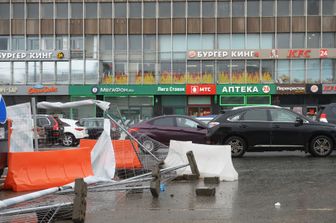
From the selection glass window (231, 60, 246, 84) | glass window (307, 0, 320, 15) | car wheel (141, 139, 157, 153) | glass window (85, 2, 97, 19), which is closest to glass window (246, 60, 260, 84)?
glass window (231, 60, 246, 84)

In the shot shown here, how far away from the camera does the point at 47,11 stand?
50031 millimetres

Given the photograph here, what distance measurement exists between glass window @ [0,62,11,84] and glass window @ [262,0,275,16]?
24.6m

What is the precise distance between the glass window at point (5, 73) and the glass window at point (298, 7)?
27270 mm

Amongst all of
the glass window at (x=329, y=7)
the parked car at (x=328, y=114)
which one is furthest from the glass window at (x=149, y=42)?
the parked car at (x=328, y=114)

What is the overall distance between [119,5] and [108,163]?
41.1 metres

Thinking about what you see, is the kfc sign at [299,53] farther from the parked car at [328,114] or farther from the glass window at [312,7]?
the parked car at [328,114]

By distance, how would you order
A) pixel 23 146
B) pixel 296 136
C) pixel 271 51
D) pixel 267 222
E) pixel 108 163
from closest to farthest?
pixel 267 222
pixel 108 163
pixel 23 146
pixel 296 136
pixel 271 51

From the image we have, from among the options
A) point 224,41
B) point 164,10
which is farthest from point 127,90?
point 224,41

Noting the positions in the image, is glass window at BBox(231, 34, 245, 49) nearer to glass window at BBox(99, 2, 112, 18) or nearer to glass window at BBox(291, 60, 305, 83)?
glass window at BBox(291, 60, 305, 83)

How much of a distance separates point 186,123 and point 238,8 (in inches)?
1242

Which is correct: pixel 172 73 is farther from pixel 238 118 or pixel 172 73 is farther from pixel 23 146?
pixel 23 146

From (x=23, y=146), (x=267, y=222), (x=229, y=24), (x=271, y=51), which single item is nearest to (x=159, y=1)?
(x=229, y=24)

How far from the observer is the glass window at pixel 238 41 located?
160ft

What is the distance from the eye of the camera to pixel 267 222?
7020 mm
